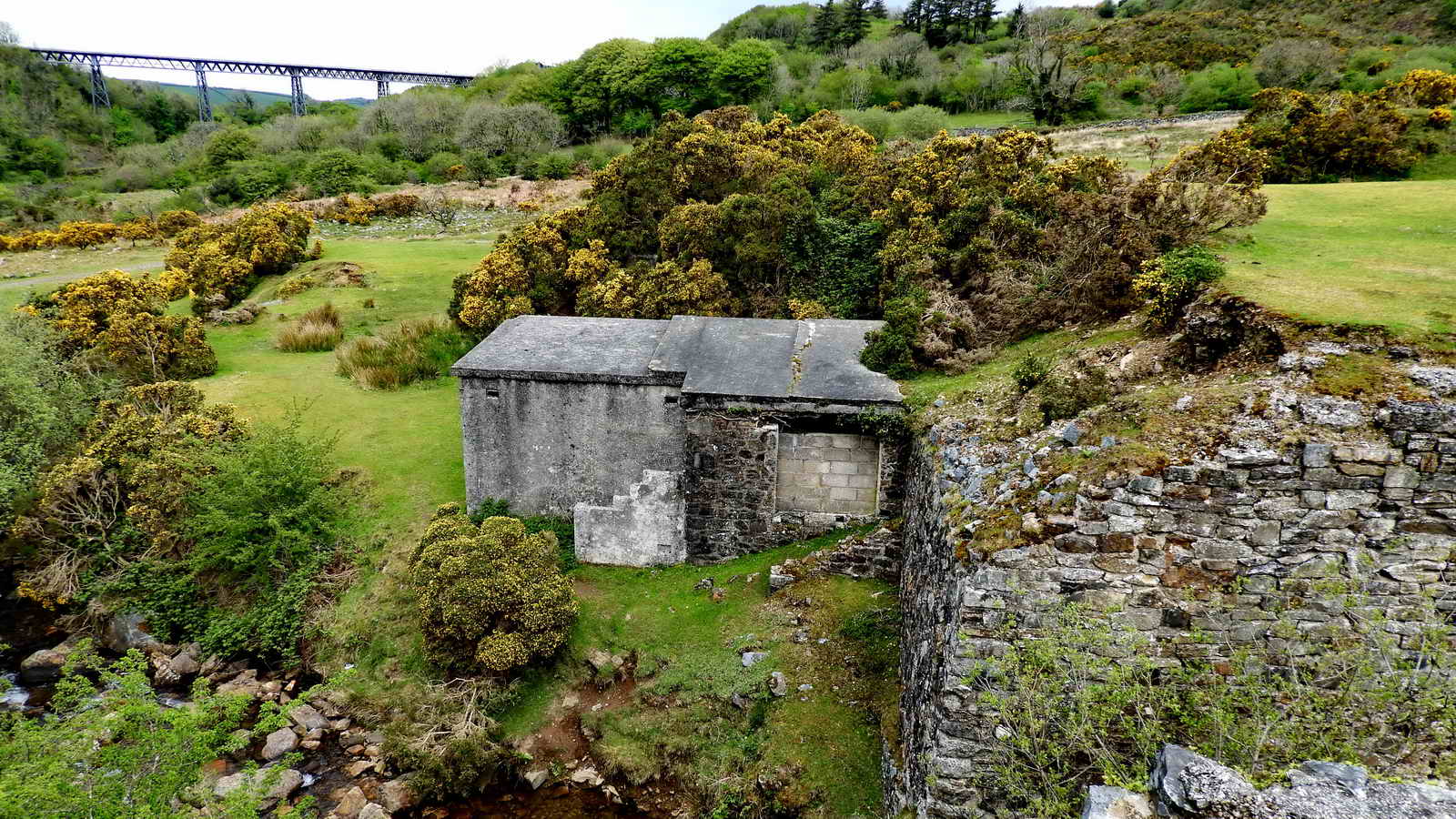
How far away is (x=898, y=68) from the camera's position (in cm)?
5469

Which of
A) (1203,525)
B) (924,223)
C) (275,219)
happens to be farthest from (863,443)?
(275,219)

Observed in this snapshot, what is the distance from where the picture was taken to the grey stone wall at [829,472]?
1101cm

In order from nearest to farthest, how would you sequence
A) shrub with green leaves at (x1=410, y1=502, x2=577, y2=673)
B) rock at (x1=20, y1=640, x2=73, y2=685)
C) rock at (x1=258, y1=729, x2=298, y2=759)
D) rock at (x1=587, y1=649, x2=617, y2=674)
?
rock at (x1=258, y1=729, x2=298, y2=759), shrub with green leaves at (x1=410, y1=502, x2=577, y2=673), rock at (x1=587, y1=649, x2=617, y2=674), rock at (x1=20, y1=640, x2=73, y2=685)

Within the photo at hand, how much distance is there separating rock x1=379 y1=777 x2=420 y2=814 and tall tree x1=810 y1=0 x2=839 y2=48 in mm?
75797

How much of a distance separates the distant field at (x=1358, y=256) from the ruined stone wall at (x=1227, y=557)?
6.06ft

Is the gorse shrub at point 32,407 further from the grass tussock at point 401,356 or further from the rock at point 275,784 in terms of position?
the rock at point 275,784

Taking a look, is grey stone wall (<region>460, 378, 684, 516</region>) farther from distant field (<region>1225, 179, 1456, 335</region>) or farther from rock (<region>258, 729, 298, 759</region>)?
distant field (<region>1225, 179, 1456, 335</region>)

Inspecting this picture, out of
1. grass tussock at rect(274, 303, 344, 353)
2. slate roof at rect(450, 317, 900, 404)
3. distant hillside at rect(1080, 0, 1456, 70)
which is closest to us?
slate roof at rect(450, 317, 900, 404)

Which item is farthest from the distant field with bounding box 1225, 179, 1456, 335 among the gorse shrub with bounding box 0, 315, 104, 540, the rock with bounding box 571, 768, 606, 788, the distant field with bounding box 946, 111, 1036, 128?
the distant field with bounding box 946, 111, 1036, 128

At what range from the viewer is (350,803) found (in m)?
8.85

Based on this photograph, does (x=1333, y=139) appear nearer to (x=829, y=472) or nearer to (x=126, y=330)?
(x=829, y=472)

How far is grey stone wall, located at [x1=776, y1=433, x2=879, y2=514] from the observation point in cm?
1101

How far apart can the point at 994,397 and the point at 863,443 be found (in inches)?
90.0

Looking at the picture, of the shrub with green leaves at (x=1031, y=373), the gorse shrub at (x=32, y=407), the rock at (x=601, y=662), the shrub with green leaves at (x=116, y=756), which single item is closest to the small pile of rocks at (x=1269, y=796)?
the shrub with green leaves at (x=1031, y=373)
